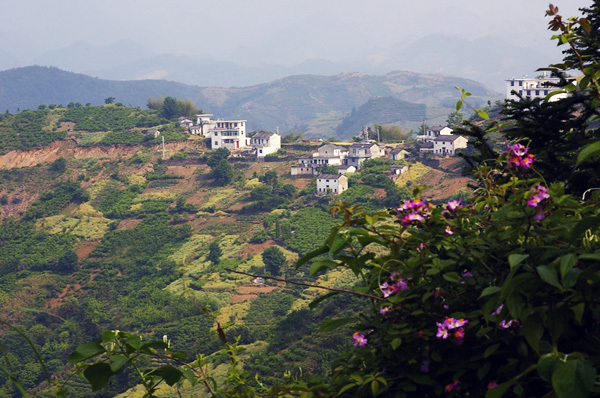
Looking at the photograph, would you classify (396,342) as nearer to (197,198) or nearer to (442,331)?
(442,331)

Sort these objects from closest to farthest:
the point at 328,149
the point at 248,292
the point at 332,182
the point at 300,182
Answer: the point at 248,292 < the point at 332,182 < the point at 300,182 < the point at 328,149

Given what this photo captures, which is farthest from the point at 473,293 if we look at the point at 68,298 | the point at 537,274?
the point at 68,298

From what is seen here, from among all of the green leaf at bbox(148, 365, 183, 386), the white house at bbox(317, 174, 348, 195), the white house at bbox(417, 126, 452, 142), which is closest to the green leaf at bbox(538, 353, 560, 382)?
the green leaf at bbox(148, 365, 183, 386)

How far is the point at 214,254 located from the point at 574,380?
156 ft

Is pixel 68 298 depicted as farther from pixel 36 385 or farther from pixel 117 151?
pixel 117 151

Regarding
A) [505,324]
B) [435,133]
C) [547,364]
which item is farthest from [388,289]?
[435,133]

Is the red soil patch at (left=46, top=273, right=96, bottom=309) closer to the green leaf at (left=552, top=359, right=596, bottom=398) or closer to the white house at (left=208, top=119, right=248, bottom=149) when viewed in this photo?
the white house at (left=208, top=119, right=248, bottom=149)

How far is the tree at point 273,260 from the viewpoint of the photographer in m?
45.9

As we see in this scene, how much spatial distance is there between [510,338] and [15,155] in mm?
77795

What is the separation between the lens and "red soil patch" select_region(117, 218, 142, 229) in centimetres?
5822

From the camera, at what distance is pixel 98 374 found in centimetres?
235

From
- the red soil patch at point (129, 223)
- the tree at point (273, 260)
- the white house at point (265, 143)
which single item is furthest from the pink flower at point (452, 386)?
the white house at point (265, 143)

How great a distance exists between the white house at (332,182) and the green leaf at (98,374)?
53.7 m

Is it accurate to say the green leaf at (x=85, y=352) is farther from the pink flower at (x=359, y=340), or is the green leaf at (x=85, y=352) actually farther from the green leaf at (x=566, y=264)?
the green leaf at (x=566, y=264)
